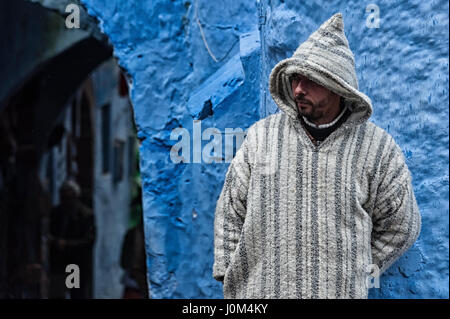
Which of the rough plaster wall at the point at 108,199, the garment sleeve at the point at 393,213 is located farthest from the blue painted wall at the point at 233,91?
the rough plaster wall at the point at 108,199

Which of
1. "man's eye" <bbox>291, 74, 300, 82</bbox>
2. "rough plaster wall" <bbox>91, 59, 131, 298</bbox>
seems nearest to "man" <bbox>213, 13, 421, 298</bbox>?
"man's eye" <bbox>291, 74, 300, 82</bbox>

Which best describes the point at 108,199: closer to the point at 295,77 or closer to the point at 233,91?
the point at 233,91

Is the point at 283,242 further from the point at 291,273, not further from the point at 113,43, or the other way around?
the point at 113,43

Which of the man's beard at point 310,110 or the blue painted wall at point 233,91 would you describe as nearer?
the man's beard at point 310,110

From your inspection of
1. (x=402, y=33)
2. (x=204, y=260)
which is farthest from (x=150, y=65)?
(x=402, y=33)

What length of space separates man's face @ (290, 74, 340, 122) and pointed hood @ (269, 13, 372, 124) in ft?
0.13

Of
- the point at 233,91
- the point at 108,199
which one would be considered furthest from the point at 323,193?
the point at 108,199

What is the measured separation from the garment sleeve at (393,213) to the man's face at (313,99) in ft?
Result: 0.84

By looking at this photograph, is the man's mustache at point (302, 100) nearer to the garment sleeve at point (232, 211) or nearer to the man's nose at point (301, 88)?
the man's nose at point (301, 88)

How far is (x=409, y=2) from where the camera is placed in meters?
2.94

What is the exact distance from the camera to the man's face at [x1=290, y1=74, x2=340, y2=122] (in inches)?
106

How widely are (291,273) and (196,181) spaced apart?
1.54 meters

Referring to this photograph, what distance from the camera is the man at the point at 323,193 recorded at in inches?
105

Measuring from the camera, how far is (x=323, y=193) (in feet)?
8.82
